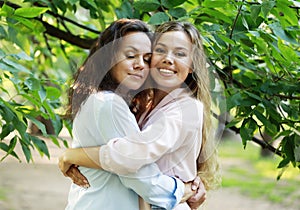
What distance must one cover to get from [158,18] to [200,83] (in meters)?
0.18

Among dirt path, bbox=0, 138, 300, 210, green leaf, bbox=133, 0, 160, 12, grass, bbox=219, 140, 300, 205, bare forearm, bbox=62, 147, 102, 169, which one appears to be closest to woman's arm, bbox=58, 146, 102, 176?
bare forearm, bbox=62, 147, 102, 169

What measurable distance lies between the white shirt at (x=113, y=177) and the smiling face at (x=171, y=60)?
80 millimetres

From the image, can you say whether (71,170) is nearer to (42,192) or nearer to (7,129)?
(7,129)

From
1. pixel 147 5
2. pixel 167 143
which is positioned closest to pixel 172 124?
pixel 167 143

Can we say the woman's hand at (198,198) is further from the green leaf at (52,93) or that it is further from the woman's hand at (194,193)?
the green leaf at (52,93)

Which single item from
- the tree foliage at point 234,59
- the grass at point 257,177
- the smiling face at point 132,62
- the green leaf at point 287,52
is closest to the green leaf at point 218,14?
the tree foliage at point 234,59

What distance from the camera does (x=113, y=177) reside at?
3.05 ft

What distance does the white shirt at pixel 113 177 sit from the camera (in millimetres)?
906

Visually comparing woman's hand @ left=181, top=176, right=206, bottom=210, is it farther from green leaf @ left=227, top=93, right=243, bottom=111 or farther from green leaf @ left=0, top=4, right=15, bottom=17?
green leaf @ left=0, top=4, right=15, bottom=17

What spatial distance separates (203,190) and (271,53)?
12.6 inches

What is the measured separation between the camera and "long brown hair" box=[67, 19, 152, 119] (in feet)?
3.18

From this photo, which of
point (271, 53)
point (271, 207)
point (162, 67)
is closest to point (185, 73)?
point (162, 67)

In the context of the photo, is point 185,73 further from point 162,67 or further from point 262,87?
point 262,87

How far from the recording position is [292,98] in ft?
4.10
